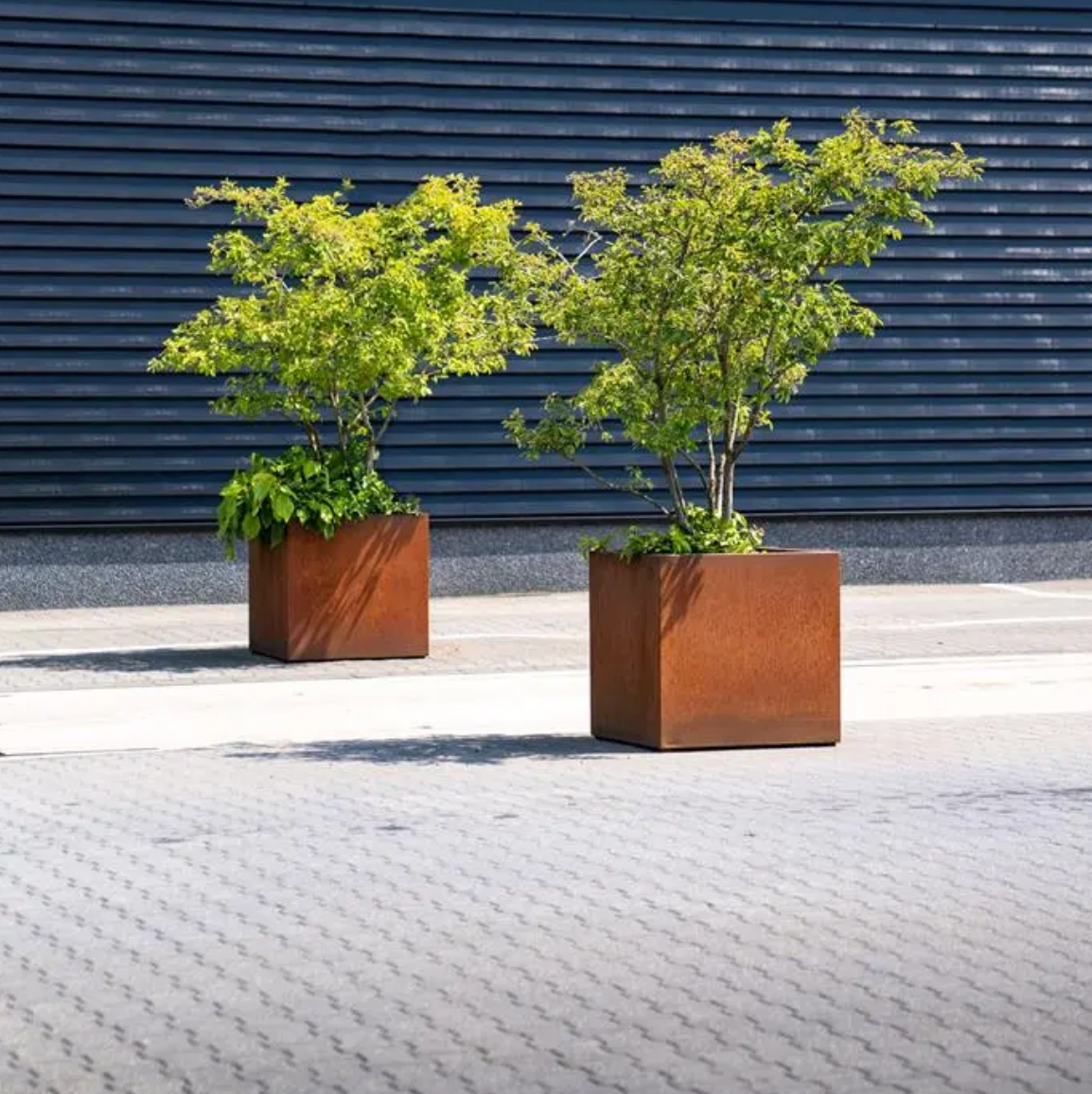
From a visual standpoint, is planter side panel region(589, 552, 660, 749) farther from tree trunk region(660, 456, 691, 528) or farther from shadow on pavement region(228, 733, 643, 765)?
tree trunk region(660, 456, 691, 528)

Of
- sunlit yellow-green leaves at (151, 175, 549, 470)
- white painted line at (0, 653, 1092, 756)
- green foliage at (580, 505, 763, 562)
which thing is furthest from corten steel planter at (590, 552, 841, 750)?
sunlit yellow-green leaves at (151, 175, 549, 470)

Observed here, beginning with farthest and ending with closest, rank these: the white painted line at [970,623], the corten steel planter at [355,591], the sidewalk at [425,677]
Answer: the white painted line at [970,623] < the corten steel planter at [355,591] < the sidewalk at [425,677]

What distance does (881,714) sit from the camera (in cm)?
1344

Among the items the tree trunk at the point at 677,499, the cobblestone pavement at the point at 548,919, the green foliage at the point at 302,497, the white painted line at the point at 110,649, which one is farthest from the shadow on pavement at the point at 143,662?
the tree trunk at the point at 677,499

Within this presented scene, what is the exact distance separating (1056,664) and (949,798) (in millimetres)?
5934

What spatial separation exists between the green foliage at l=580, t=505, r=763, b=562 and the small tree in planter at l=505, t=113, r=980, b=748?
10 mm

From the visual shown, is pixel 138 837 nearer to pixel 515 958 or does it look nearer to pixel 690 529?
pixel 515 958

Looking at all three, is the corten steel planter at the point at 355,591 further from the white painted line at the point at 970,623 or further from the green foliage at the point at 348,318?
the white painted line at the point at 970,623

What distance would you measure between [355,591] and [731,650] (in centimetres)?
508

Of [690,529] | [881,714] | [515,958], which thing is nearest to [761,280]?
[690,529]

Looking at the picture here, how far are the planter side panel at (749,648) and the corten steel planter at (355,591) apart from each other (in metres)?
4.81

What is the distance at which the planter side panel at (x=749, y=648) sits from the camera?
11773 millimetres

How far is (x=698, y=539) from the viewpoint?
477 inches

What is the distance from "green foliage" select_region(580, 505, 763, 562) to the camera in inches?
475
